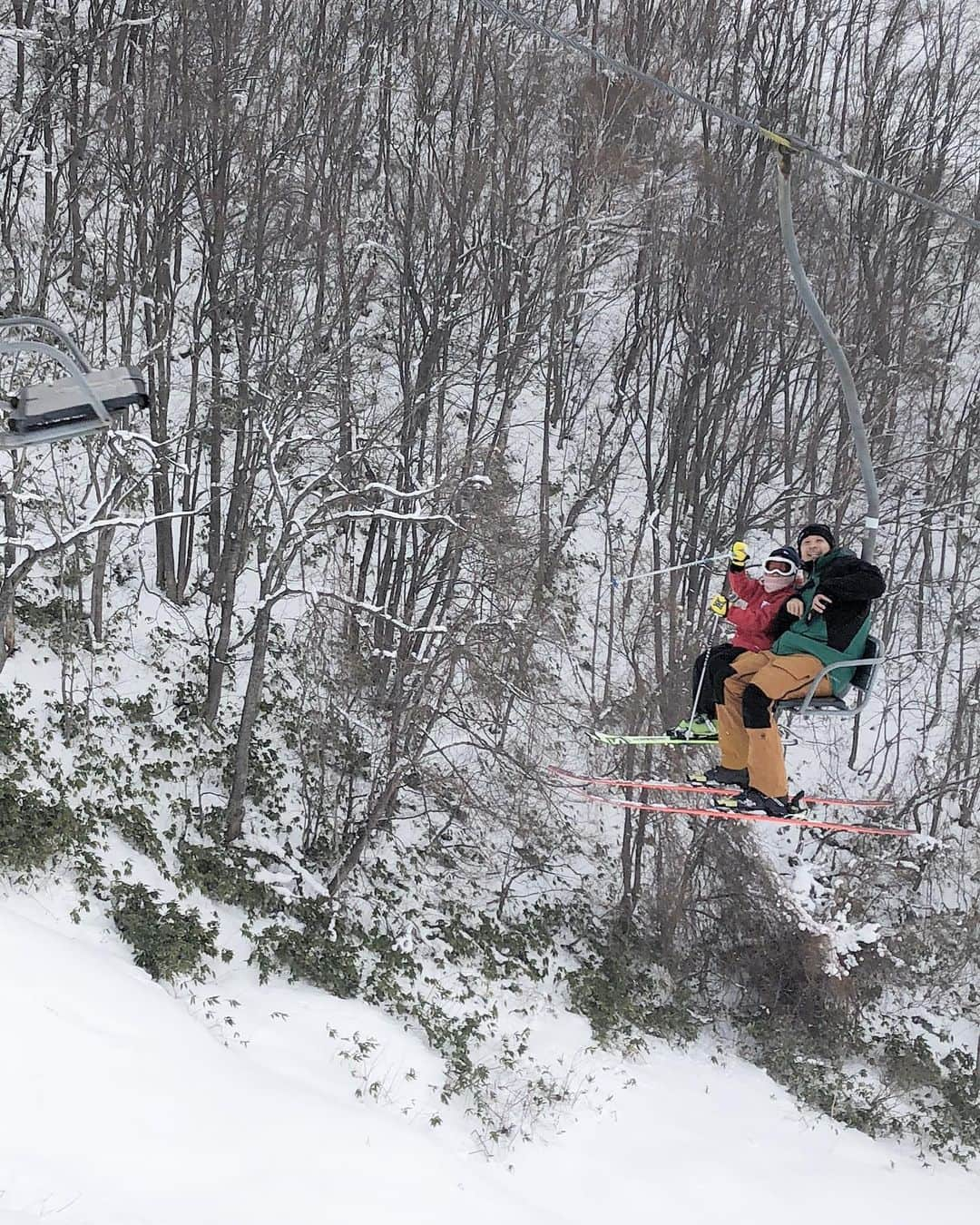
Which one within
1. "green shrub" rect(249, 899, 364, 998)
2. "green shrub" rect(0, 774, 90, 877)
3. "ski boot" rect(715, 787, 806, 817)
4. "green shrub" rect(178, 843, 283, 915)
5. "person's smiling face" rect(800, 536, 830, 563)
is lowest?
"green shrub" rect(249, 899, 364, 998)

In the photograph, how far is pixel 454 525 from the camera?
13867 millimetres

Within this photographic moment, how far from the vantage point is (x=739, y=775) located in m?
8.58

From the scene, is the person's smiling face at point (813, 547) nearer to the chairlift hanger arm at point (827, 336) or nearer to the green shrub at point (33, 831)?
the chairlift hanger arm at point (827, 336)

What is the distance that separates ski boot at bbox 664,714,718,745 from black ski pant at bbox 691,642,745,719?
14 centimetres

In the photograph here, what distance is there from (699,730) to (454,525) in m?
5.78

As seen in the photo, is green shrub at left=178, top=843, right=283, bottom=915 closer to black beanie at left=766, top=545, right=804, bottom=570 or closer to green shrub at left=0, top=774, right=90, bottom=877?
green shrub at left=0, top=774, right=90, bottom=877

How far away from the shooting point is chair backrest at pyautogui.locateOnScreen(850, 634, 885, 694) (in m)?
7.70

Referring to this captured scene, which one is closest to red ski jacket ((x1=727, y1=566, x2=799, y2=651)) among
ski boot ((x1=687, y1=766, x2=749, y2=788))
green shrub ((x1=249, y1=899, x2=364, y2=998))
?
ski boot ((x1=687, y1=766, x2=749, y2=788))

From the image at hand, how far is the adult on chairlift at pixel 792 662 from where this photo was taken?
7.47 meters

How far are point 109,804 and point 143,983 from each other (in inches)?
113

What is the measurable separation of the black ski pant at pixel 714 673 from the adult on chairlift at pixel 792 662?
0.04 metres

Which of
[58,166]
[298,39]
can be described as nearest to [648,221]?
[298,39]

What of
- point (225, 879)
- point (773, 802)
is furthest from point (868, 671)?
point (225, 879)

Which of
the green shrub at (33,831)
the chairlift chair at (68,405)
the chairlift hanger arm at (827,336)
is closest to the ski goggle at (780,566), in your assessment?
the chairlift hanger arm at (827,336)
